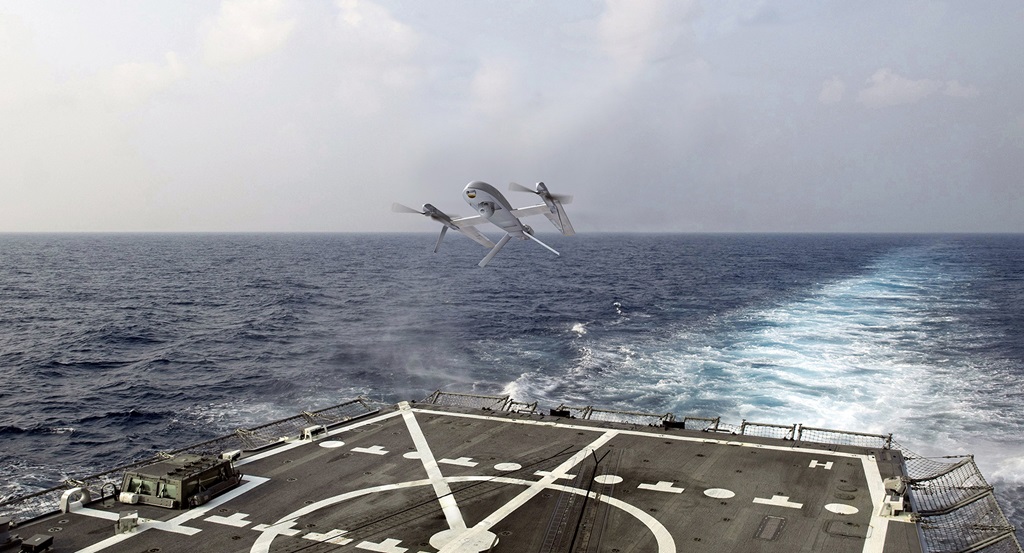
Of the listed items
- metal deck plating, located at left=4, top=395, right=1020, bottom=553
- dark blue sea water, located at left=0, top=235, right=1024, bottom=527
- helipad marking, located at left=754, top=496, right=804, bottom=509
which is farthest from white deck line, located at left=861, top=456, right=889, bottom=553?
dark blue sea water, located at left=0, top=235, right=1024, bottom=527

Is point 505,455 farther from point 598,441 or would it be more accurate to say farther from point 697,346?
point 697,346

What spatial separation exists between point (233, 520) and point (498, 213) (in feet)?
46.3

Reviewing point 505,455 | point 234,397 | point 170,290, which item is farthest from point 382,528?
point 170,290

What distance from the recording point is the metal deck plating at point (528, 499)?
22250 millimetres

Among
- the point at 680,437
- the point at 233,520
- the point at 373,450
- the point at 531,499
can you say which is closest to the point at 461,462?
the point at 373,450

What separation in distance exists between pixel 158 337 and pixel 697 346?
55.7m

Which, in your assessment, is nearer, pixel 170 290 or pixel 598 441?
pixel 598 441

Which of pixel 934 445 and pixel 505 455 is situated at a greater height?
pixel 505 455

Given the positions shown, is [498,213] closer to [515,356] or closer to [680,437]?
[680,437]

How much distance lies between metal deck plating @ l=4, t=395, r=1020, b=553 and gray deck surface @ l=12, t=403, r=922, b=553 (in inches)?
3.0

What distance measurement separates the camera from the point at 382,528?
911 inches

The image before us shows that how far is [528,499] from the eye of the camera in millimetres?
25641

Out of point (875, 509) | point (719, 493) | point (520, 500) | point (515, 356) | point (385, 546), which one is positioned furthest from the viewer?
point (515, 356)

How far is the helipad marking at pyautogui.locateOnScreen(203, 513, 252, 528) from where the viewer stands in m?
23.7
